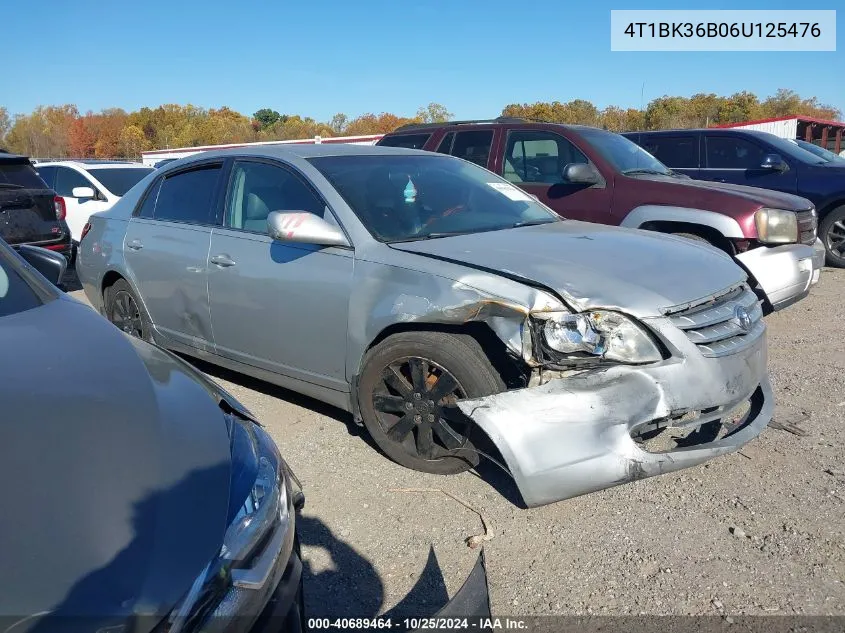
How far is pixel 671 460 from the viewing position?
9.26 feet

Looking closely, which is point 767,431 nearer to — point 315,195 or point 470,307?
point 470,307

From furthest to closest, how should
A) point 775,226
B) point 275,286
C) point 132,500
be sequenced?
point 775,226, point 275,286, point 132,500

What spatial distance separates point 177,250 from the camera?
445 cm

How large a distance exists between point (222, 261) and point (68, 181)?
8299 mm

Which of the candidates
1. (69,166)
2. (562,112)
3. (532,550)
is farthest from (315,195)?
(562,112)

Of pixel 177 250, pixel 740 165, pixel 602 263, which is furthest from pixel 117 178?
pixel 602 263

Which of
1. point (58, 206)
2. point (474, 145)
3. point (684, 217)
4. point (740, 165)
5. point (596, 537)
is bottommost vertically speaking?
point (596, 537)

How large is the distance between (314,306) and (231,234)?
0.89 m

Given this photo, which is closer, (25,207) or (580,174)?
(580,174)

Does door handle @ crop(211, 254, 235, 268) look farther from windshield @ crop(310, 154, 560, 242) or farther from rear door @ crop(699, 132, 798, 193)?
rear door @ crop(699, 132, 798, 193)

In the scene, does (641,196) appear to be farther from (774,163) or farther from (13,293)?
(13,293)

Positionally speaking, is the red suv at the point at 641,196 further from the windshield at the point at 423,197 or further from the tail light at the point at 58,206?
the tail light at the point at 58,206

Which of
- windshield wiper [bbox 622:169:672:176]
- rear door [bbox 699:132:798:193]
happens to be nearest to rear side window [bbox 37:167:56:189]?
windshield wiper [bbox 622:169:672:176]

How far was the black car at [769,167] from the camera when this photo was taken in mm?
8969
